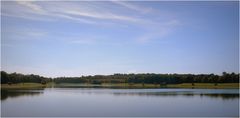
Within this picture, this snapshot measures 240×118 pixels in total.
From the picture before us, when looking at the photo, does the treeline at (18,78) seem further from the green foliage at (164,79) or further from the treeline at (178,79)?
the treeline at (178,79)

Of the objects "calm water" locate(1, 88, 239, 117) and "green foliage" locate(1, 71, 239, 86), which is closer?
"calm water" locate(1, 88, 239, 117)

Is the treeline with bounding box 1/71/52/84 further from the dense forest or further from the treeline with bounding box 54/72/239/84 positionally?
the treeline with bounding box 54/72/239/84

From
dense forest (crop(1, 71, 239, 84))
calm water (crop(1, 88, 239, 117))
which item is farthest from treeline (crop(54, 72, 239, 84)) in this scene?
calm water (crop(1, 88, 239, 117))

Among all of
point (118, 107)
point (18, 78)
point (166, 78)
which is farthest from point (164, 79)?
point (118, 107)

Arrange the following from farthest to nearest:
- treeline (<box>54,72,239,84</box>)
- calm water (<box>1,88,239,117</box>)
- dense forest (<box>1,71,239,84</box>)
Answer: treeline (<box>54,72,239,84</box>) < dense forest (<box>1,71,239,84</box>) < calm water (<box>1,88,239,117</box>)

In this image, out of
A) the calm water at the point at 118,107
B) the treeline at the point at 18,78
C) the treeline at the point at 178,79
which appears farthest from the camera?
the treeline at the point at 178,79

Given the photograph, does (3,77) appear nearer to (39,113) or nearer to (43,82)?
(43,82)

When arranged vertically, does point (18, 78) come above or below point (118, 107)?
above

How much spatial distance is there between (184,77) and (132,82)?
68.1 feet

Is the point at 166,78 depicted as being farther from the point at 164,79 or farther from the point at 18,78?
the point at 18,78

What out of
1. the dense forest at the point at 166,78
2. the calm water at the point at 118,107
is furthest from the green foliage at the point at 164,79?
the calm water at the point at 118,107

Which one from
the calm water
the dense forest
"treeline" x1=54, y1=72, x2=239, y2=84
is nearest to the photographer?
the calm water

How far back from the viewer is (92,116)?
20.8m

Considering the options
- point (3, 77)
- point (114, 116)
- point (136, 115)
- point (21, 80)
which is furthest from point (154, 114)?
point (21, 80)
